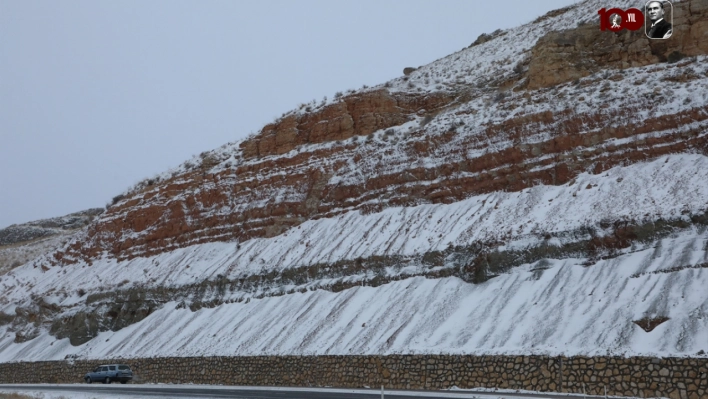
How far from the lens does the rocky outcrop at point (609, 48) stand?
110 ft

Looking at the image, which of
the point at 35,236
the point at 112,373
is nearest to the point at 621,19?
the point at 112,373

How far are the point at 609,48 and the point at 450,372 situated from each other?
23641 mm

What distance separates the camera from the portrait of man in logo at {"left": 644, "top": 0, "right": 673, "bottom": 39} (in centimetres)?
3409

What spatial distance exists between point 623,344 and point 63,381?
105 feet

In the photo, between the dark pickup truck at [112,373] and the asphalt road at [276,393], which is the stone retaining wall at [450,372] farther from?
the asphalt road at [276,393]

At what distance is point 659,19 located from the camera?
35.4m

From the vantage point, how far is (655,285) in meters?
20.0

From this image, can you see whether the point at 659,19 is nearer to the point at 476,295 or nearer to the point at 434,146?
the point at 434,146

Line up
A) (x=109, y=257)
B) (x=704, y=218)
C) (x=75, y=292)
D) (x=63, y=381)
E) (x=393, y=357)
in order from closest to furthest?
(x=704, y=218) < (x=393, y=357) < (x=63, y=381) < (x=75, y=292) < (x=109, y=257)

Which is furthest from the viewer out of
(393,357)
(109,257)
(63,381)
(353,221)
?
(109,257)

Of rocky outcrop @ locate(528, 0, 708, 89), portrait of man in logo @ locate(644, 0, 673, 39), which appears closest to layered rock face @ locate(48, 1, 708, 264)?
rocky outcrop @ locate(528, 0, 708, 89)

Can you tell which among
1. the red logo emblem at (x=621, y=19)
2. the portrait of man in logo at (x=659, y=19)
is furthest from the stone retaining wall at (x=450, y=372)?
the red logo emblem at (x=621, y=19)

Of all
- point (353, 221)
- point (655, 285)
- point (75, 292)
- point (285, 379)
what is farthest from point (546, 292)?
point (75, 292)

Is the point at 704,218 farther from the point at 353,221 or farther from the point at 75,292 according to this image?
the point at 75,292
